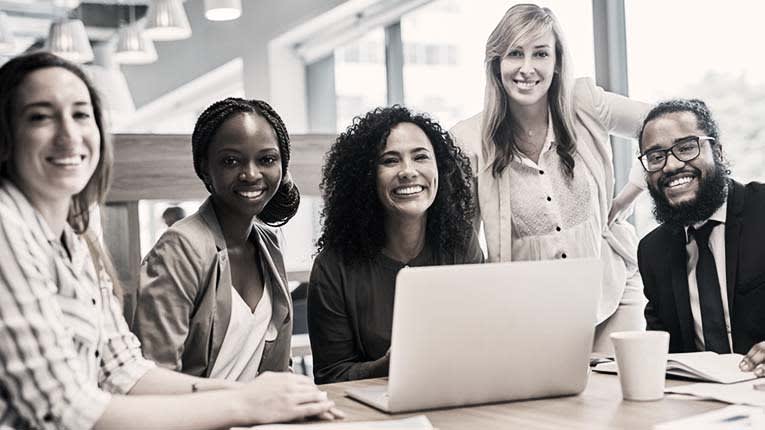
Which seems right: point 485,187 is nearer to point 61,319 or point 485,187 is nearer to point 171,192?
point 171,192

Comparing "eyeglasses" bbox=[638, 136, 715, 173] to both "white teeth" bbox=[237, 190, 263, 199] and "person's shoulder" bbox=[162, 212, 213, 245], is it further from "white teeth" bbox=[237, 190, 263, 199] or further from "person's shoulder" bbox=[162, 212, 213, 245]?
"person's shoulder" bbox=[162, 212, 213, 245]

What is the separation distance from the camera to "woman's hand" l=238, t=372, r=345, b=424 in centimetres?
151

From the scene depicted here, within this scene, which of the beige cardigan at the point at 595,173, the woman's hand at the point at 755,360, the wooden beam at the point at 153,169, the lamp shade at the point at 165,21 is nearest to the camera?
the woman's hand at the point at 755,360

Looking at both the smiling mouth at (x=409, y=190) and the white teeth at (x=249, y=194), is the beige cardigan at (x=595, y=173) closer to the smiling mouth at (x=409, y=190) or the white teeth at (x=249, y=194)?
the smiling mouth at (x=409, y=190)

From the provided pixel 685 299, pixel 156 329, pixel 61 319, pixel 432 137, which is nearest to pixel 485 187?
pixel 432 137

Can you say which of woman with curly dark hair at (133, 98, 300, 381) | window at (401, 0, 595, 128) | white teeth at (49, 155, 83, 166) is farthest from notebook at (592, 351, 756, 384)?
window at (401, 0, 595, 128)

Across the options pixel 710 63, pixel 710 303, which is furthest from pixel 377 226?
pixel 710 63

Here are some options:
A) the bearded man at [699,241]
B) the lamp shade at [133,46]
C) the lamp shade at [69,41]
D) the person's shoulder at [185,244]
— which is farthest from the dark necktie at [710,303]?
the lamp shade at [133,46]

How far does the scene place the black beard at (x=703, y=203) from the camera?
7.45 ft

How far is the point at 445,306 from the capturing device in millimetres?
1591

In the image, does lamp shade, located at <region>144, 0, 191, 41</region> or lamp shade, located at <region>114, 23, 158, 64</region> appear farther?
lamp shade, located at <region>114, 23, 158, 64</region>

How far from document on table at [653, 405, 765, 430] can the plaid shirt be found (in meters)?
0.87

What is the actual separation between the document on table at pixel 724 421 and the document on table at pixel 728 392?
0.06m

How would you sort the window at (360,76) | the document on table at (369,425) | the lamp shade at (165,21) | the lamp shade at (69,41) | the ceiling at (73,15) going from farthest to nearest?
1. the ceiling at (73,15)
2. the window at (360,76)
3. the lamp shade at (69,41)
4. the lamp shade at (165,21)
5. the document on table at (369,425)
